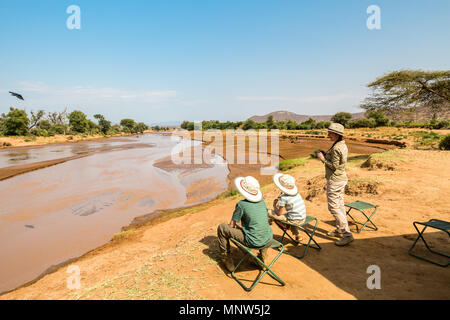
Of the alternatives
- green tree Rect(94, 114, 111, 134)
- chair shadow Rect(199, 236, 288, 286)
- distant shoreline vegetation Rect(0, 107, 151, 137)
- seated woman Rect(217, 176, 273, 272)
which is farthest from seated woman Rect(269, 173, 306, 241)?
green tree Rect(94, 114, 111, 134)

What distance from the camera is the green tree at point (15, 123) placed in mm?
49875

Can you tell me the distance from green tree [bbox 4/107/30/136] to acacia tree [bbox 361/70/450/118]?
71482 millimetres

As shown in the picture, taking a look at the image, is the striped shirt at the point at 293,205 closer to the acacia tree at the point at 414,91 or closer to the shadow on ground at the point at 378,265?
the shadow on ground at the point at 378,265

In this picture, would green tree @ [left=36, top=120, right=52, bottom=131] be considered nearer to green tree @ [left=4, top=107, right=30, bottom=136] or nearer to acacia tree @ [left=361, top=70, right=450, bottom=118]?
green tree @ [left=4, top=107, right=30, bottom=136]

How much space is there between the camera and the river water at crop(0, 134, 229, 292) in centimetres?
692

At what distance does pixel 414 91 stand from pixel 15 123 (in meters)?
74.4

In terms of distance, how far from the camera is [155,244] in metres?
6.25

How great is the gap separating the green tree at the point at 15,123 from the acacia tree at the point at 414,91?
71482 millimetres

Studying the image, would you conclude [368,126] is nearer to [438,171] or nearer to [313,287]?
[438,171]

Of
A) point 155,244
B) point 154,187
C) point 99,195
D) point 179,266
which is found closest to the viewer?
point 179,266
